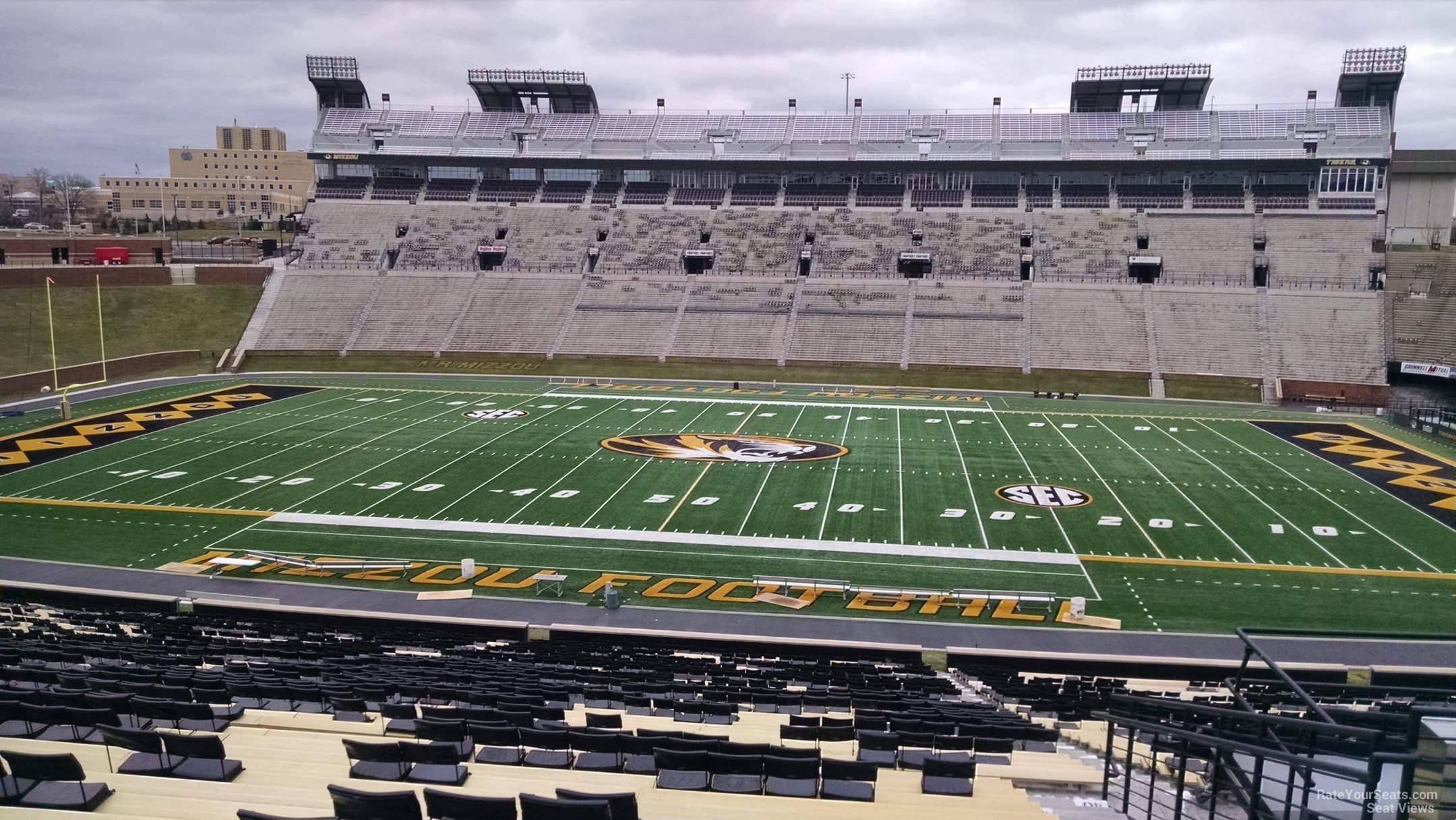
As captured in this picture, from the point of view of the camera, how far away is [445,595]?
871 inches

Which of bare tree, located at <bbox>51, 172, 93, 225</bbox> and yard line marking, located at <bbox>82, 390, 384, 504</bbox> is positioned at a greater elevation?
bare tree, located at <bbox>51, 172, 93, 225</bbox>

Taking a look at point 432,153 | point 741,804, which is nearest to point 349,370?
point 432,153

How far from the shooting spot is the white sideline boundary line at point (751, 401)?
4719 centimetres

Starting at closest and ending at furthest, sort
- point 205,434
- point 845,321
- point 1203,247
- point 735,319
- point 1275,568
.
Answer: point 1275,568 → point 205,434 → point 845,321 → point 735,319 → point 1203,247

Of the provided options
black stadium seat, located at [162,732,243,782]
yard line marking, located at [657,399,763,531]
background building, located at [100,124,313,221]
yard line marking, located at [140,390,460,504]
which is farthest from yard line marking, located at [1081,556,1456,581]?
background building, located at [100,124,313,221]

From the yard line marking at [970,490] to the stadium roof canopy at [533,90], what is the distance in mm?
55072

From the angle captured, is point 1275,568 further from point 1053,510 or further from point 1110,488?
point 1110,488

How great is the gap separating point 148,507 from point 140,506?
28 cm

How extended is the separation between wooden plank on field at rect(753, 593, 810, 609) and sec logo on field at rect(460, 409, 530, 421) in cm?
2380

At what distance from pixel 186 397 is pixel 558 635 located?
36387 millimetres

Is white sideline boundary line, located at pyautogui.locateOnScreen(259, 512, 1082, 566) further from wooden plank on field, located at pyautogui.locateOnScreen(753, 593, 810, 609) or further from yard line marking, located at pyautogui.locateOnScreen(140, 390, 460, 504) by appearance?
yard line marking, located at pyautogui.locateOnScreen(140, 390, 460, 504)

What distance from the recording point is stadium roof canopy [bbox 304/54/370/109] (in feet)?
273

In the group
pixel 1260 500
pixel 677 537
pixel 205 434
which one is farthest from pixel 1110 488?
pixel 205 434

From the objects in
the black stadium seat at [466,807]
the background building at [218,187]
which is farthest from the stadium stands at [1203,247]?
the background building at [218,187]
